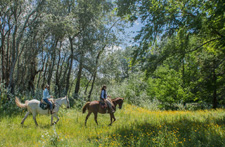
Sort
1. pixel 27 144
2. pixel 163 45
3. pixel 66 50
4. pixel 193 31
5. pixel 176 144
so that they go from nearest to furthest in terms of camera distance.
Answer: pixel 176 144 < pixel 27 144 < pixel 193 31 < pixel 163 45 < pixel 66 50

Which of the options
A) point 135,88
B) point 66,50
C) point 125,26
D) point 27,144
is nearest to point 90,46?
point 66,50

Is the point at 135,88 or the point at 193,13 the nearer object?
the point at 193,13

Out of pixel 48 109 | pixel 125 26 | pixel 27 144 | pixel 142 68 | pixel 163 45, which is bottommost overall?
pixel 27 144

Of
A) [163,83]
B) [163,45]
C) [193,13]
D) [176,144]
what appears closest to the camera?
[176,144]

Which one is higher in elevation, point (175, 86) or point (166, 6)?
point (166, 6)

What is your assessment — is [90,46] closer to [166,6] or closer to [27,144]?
[166,6]

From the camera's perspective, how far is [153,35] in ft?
29.8

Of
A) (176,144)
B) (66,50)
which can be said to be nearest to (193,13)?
(176,144)

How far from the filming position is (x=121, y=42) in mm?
22641

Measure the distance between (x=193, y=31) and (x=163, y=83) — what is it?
1731 cm

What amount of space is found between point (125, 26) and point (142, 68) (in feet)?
50.2

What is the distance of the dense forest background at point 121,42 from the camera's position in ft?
29.6

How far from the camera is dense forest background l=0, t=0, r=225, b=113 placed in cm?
901

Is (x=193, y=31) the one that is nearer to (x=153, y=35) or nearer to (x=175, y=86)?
(x=153, y=35)
